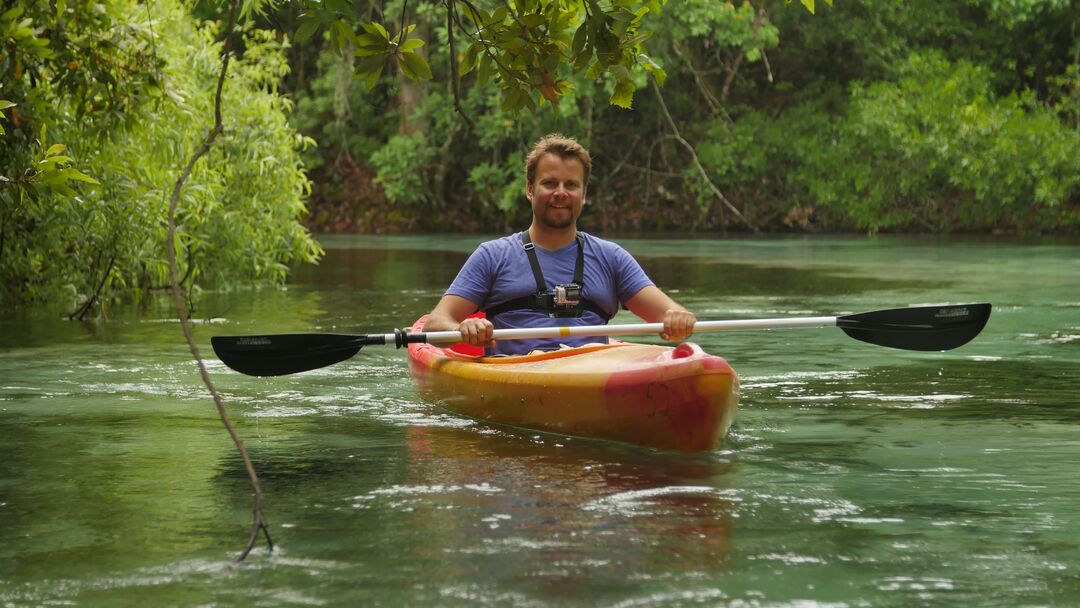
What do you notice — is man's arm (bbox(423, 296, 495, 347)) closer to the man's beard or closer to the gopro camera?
the gopro camera

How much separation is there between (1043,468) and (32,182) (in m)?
3.67

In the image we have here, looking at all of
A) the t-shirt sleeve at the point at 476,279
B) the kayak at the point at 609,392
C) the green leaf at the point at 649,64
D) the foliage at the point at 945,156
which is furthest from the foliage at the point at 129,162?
the foliage at the point at 945,156

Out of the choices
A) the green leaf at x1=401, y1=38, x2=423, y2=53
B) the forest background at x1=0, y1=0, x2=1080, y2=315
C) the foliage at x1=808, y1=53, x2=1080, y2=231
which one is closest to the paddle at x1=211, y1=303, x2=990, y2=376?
the green leaf at x1=401, y1=38, x2=423, y2=53

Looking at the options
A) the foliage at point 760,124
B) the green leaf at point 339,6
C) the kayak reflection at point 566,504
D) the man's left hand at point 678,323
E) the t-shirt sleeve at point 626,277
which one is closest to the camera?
the kayak reflection at point 566,504

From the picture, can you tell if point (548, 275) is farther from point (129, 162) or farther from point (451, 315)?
point (129, 162)

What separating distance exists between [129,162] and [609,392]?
5.73 m

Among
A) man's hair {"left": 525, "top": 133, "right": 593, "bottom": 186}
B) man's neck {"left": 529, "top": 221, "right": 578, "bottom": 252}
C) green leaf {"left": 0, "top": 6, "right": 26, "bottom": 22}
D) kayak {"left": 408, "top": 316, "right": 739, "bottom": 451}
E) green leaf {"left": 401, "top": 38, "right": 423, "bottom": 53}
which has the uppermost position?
green leaf {"left": 0, "top": 6, "right": 26, "bottom": 22}

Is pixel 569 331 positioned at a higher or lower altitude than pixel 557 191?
lower

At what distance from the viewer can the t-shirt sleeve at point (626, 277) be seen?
21.0 feet

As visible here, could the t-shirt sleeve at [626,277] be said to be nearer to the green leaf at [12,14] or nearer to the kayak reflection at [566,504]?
the kayak reflection at [566,504]

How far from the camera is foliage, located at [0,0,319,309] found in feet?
26.2

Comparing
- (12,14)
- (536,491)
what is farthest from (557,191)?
(12,14)

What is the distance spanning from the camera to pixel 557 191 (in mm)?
6168

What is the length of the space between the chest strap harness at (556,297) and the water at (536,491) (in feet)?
1.76
